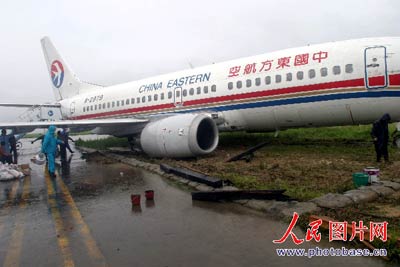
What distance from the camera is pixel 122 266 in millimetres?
3990

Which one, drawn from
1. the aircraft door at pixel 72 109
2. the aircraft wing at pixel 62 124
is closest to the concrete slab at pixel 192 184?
the aircraft wing at pixel 62 124

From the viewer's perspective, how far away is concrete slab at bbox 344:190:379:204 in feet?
19.0

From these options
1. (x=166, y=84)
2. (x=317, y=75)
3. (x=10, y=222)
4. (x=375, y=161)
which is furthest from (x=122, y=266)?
(x=166, y=84)

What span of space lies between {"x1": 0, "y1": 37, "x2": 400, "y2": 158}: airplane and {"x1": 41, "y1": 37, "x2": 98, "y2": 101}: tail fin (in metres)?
8.85

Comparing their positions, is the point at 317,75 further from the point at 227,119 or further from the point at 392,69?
the point at 227,119

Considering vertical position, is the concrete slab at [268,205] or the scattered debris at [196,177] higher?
the scattered debris at [196,177]

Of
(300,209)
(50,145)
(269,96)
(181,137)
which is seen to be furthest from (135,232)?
(269,96)

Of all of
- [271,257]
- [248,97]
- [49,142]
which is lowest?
[271,257]

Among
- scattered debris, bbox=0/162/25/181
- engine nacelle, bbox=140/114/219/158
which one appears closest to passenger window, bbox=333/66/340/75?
engine nacelle, bbox=140/114/219/158

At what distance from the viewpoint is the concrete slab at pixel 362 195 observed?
579 cm

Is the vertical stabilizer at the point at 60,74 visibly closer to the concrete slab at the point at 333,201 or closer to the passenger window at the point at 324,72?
the passenger window at the point at 324,72

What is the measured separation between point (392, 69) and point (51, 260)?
32.5 ft

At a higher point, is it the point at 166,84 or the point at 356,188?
the point at 166,84

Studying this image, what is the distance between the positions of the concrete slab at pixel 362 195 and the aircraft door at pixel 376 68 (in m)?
5.46
